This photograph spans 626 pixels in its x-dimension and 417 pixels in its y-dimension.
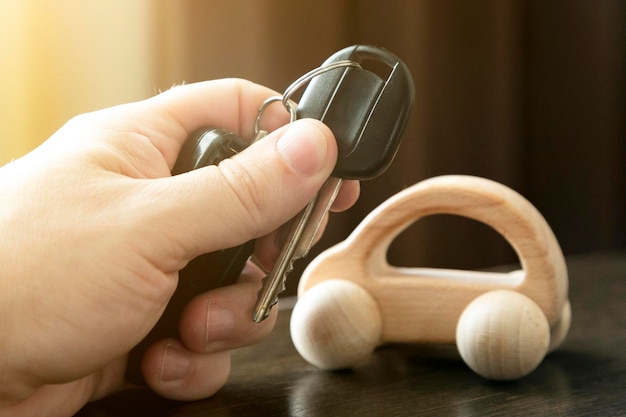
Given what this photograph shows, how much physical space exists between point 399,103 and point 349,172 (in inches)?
2.0

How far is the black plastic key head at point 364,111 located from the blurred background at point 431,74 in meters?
0.51

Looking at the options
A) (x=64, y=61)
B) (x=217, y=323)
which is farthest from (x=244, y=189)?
(x=64, y=61)

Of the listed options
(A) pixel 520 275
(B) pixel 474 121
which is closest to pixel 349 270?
(A) pixel 520 275

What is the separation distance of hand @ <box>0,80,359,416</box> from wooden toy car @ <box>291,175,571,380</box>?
122 millimetres

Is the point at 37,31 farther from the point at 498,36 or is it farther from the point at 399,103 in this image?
the point at 498,36

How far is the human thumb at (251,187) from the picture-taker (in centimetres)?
41

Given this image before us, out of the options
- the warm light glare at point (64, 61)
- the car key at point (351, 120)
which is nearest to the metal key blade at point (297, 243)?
the car key at point (351, 120)

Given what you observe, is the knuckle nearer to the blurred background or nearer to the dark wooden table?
the dark wooden table

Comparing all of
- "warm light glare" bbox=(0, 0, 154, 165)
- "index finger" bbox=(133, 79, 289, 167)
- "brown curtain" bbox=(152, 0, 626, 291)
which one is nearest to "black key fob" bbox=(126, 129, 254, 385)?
"index finger" bbox=(133, 79, 289, 167)

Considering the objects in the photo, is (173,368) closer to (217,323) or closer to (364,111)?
(217,323)

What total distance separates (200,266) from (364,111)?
0.15 metres

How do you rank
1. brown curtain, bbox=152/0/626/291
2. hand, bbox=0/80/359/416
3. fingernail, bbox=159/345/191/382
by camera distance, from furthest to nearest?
brown curtain, bbox=152/0/626/291
fingernail, bbox=159/345/191/382
hand, bbox=0/80/359/416

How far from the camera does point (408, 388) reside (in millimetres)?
510

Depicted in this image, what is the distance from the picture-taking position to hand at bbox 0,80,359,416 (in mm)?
389
